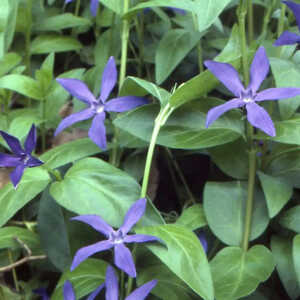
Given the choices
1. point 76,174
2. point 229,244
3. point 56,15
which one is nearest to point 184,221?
point 229,244

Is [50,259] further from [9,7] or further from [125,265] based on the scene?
[9,7]

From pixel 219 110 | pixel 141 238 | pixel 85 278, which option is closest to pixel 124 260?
pixel 141 238

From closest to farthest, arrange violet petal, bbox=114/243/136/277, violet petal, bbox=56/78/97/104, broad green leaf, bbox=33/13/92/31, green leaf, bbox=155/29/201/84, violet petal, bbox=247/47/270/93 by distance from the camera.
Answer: violet petal, bbox=114/243/136/277 < violet petal, bbox=247/47/270/93 < violet petal, bbox=56/78/97/104 < green leaf, bbox=155/29/201/84 < broad green leaf, bbox=33/13/92/31

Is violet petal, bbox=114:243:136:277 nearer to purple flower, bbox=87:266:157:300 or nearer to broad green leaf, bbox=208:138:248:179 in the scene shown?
purple flower, bbox=87:266:157:300

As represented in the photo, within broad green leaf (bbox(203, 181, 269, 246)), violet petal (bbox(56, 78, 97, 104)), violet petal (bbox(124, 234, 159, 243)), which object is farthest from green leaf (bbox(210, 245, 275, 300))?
violet petal (bbox(56, 78, 97, 104))

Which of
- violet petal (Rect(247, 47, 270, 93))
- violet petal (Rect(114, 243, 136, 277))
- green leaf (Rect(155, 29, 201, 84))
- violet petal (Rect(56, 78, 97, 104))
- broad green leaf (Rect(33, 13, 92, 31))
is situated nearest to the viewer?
violet petal (Rect(114, 243, 136, 277))
